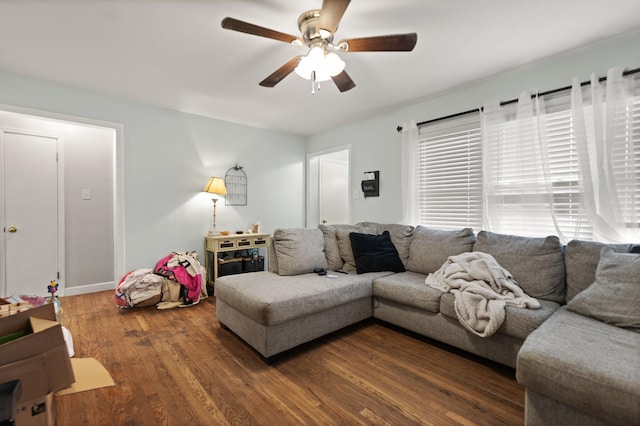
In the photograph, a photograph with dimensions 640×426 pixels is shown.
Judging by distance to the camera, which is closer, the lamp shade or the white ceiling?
the white ceiling

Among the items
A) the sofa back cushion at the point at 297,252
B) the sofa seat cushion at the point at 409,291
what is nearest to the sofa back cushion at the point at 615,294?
the sofa seat cushion at the point at 409,291

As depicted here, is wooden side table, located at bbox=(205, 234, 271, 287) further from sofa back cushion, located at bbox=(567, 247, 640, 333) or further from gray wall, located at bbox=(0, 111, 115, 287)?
sofa back cushion, located at bbox=(567, 247, 640, 333)

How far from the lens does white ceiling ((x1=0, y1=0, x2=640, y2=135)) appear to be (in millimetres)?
1938

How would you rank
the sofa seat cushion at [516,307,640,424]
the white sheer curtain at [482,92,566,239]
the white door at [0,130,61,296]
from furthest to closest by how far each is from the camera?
1. the white door at [0,130,61,296]
2. the white sheer curtain at [482,92,566,239]
3. the sofa seat cushion at [516,307,640,424]

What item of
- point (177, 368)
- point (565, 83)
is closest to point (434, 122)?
point (565, 83)

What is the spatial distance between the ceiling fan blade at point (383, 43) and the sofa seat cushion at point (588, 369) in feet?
6.10

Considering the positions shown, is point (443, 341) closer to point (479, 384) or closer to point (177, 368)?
point (479, 384)

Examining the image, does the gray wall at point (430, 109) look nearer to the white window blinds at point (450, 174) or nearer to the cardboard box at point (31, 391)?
the white window blinds at point (450, 174)

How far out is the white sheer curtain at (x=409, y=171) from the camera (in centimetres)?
362

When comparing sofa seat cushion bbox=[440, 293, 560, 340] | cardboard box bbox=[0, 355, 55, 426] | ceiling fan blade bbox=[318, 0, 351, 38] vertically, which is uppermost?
ceiling fan blade bbox=[318, 0, 351, 38]

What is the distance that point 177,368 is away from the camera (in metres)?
2.03

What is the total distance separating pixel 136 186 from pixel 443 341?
151 inches

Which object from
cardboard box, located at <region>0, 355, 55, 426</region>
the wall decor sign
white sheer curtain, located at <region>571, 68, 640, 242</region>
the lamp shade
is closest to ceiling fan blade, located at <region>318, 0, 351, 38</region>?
cardboard box, located at <region>0, 355, 55, 426</region>

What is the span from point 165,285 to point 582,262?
4002 millimetres
